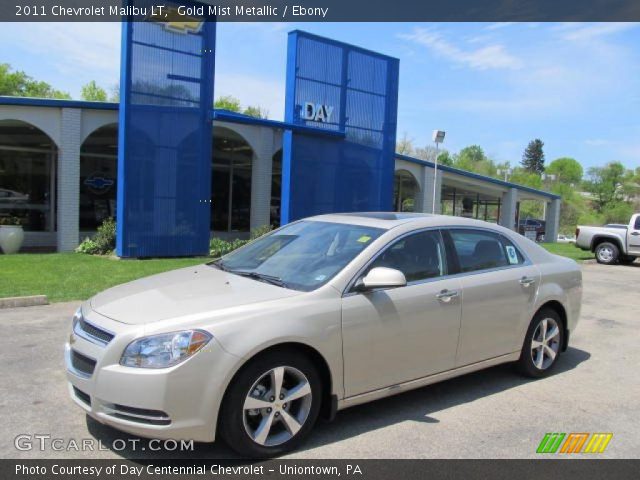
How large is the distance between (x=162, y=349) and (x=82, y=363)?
689 millimetres

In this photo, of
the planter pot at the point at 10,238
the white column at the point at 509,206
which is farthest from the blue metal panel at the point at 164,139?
the white column at the point at 509,206

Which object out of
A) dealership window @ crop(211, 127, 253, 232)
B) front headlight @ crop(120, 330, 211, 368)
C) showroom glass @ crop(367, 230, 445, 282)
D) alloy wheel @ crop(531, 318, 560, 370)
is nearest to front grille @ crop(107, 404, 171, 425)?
front headlight @ crop(120, 330, 211, 368)

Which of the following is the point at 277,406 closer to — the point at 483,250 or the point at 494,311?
the point at 494,311

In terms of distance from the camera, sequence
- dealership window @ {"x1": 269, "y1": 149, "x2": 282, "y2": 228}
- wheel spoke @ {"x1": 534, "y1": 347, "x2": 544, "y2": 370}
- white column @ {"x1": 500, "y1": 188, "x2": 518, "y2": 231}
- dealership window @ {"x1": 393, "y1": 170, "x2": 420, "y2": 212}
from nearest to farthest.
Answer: wheel spoke @ {"x1": 534, "y1": 347, "x2": 544, "y2": 370}
dealership window @ {"x1": 269, "y1": 149, "x2": 282, "y2": 228}
dealership window @ {"x1": 393, "y1": 170, "x2": 420, "y2": 212}
white column @ {"x1": 500, "y1": 188, "x2": 518, "y2": 231}

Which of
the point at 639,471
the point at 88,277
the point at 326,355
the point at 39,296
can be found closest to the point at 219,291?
the point at 326,355

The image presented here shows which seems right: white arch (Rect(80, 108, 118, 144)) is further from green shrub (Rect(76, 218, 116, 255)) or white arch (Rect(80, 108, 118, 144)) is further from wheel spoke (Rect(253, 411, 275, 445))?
wheel spoke (Rect(253, 411, 275, 445))

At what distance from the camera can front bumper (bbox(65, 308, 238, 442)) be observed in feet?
10.8

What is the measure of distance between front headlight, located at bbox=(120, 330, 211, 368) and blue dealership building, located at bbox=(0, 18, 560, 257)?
11.2 meters

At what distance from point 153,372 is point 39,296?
5850mm

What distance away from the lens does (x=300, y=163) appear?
17078 mm

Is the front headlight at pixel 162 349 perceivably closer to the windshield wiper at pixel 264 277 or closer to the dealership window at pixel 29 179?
the windshield wiper at pixel 264 277

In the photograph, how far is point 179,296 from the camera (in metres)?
3.95

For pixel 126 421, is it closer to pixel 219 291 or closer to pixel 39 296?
pixel 219 291

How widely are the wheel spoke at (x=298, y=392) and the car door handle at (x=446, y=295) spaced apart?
1.40 metres
